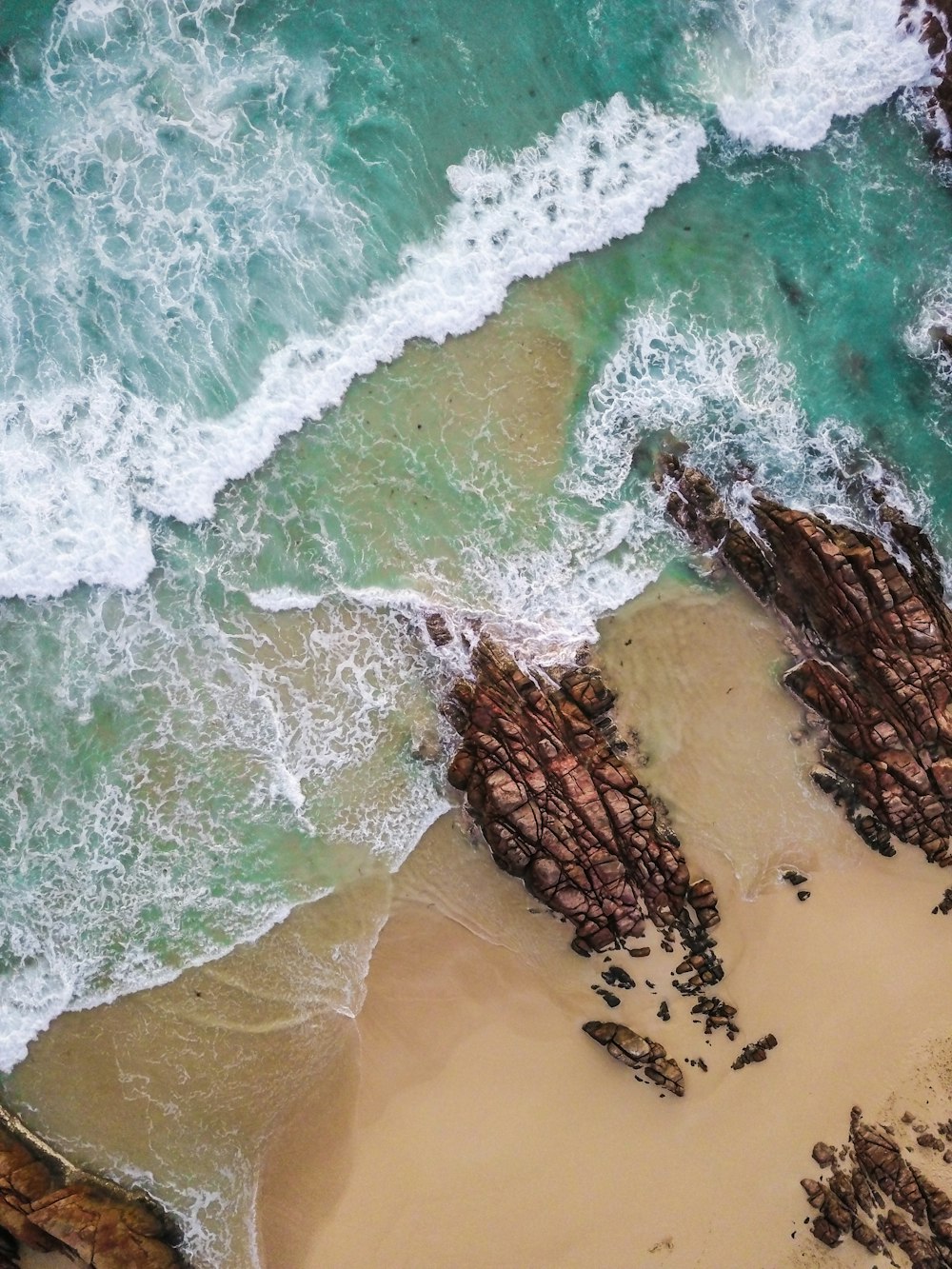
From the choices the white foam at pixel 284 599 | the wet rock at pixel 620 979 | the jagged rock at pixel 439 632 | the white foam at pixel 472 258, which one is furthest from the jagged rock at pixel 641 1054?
the white foam at pixel 472 258

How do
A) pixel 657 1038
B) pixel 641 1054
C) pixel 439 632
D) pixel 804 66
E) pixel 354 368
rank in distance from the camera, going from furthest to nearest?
1. pixel 804 66
2. pixel 354 368
3. pixel 439 632
4. pixel 657 1038
5. pixel 641 1054

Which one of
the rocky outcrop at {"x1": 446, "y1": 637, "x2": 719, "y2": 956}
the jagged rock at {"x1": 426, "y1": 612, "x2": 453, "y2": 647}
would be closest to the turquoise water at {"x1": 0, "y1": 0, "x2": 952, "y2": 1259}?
the jagged rock at {"x1": 426, "y1": 612, "x2": 453, "y2": 647}

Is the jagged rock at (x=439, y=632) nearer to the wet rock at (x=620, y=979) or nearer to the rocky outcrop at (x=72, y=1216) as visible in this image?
the wet rock at (x=620, y=979)

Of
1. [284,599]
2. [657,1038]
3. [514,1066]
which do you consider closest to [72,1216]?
[514,1066]

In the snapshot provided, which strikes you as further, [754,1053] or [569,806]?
[754,1053]

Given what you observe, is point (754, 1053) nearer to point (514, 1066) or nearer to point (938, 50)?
point (514, 1066)

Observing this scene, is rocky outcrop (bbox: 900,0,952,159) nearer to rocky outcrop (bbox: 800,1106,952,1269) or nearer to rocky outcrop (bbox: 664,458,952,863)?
rocky outcrop (bbox: 664,458,952,863)

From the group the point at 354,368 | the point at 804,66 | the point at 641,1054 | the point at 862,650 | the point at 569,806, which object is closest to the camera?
the point at 641,1054
